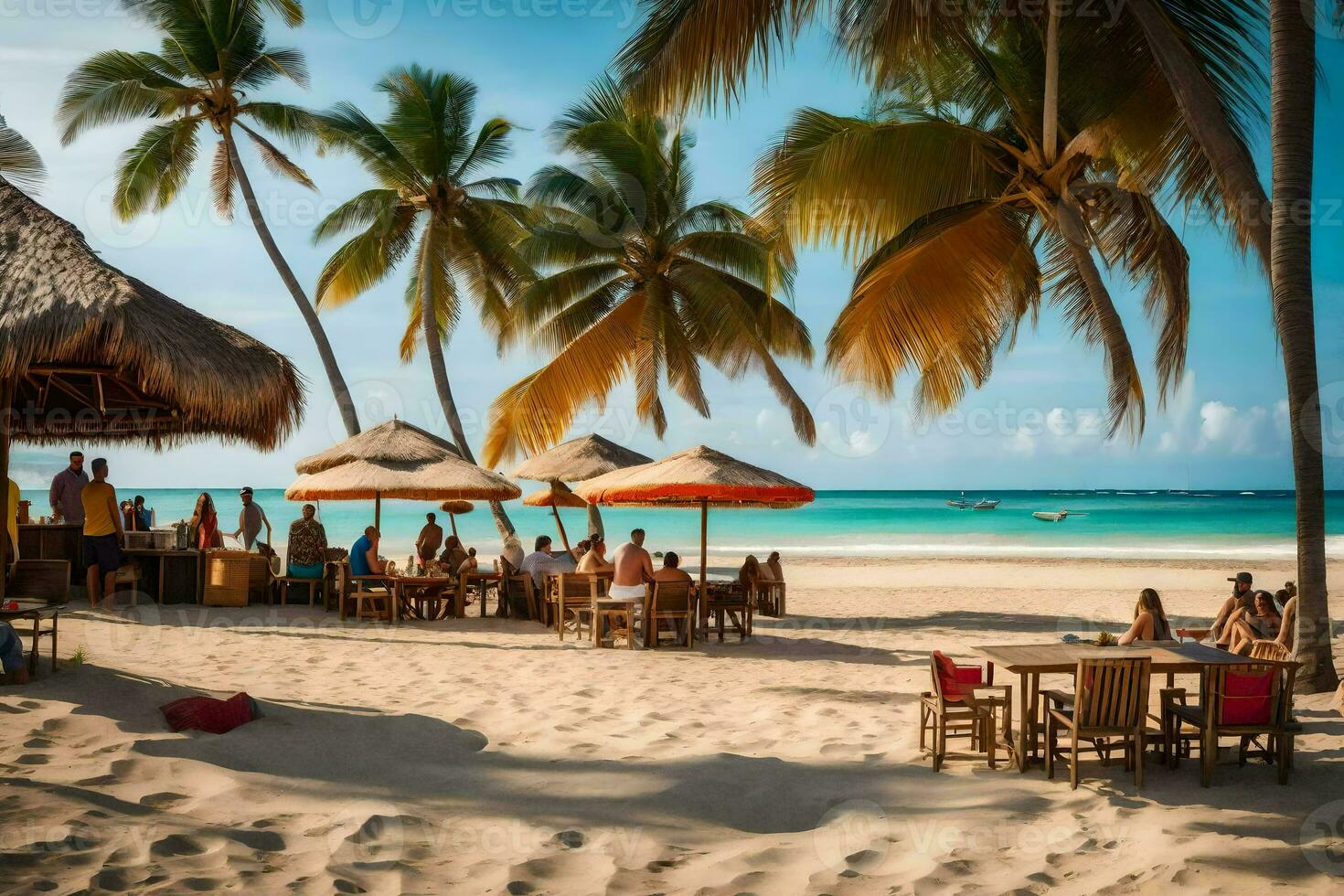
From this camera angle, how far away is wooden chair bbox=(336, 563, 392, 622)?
1215 cm

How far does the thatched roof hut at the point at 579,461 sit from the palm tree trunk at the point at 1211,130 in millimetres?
8189

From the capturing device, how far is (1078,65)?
10.3 metres

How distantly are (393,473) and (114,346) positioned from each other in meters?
6.71

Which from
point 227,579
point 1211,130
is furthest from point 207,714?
point 1211,130

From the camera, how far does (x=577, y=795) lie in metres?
5.20

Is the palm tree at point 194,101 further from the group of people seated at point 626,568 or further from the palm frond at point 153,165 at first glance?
the group of people seated at point 626,568

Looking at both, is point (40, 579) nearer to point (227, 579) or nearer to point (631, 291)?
point (227, 579)

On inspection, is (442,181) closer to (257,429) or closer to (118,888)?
(257,429)

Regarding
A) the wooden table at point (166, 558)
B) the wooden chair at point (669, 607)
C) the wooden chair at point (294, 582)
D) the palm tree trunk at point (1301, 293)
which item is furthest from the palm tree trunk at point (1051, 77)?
the wooden table at point (166, 558)

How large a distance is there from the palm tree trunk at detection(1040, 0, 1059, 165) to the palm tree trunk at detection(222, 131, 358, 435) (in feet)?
42.1

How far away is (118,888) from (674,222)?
16261 millimetres

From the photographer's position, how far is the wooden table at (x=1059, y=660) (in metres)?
5.47

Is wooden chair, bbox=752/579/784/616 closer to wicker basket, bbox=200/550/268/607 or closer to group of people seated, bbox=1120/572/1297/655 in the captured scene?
group of people seated, bbox=1120/572/1297/655

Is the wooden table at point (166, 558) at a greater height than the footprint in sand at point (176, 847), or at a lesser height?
greater
